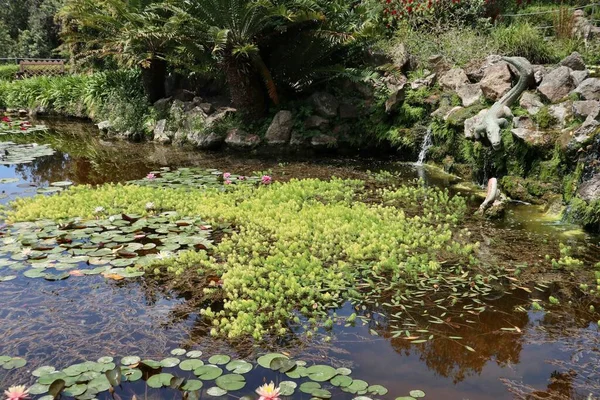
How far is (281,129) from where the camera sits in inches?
403

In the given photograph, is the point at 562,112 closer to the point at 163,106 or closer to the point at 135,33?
the point at 135,33

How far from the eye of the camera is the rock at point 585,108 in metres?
6.34

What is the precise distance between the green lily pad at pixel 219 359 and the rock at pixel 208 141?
7994mm

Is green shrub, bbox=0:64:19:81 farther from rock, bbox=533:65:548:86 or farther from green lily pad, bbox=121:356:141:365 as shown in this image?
green lily pad, bbox=121:356:141:365

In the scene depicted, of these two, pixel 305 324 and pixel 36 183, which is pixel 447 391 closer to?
pixel 305 324

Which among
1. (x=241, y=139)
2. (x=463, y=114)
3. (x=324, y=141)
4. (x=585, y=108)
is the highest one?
(x=585, y=108)

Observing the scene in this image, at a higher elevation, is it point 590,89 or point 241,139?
point 590,89

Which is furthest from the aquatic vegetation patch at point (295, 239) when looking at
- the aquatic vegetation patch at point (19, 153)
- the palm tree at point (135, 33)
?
the palm tree at point (135, 33)

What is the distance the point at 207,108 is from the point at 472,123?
6280mm

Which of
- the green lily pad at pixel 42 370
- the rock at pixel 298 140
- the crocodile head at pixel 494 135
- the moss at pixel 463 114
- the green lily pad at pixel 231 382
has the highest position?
the moss at pixel 463 114

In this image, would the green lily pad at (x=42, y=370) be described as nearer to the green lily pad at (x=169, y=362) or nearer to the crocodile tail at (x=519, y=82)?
the green lily pad at (x=169, y=362)

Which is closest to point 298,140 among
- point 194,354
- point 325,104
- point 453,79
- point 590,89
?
point 325,104

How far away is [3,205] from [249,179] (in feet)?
10.5

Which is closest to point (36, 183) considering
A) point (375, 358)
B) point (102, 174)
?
point (102, 174)
